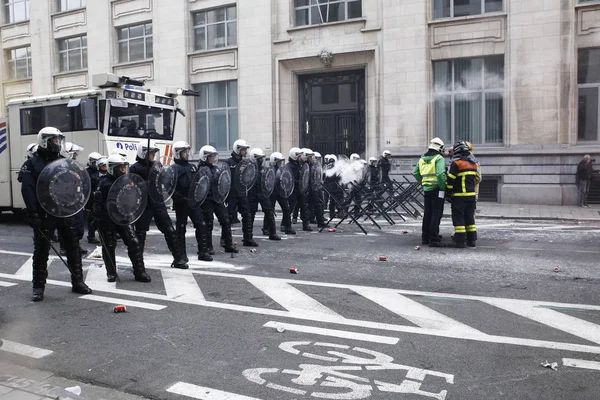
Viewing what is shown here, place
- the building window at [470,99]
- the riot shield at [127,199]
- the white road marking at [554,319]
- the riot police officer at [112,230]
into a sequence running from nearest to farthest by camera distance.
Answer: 1. the white road marking at [554,319]
2. the riot shield at [127,199]
3. the riot police officer at [112,230]
4. the building window at [470,99]

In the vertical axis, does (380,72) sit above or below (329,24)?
below

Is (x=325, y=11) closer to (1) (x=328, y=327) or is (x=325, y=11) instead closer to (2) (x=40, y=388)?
(1) (x=328, y=327)

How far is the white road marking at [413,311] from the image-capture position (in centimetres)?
543

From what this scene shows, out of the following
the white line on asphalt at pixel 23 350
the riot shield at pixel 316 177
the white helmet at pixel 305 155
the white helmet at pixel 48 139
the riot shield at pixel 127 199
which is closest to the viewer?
the white line on asphalt at pixel 23 350

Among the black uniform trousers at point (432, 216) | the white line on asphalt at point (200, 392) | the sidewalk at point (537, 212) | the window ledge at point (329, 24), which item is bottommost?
the sidewalk at point (537, 212)

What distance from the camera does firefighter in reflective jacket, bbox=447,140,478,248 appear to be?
406 inches

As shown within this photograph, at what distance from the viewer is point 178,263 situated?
28.2ft

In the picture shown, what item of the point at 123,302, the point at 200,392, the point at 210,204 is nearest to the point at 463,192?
the point at 210,204

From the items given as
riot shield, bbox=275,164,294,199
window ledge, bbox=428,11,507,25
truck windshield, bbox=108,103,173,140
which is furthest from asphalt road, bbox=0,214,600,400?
window ledge, bbox=428,11,507,25

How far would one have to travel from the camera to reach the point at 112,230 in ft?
25.9

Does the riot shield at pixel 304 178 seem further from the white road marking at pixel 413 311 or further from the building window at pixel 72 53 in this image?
the building window at pixel 72 53

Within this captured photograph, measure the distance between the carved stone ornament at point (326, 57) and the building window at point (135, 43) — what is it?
915 cm

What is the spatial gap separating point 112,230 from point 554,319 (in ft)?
18.4

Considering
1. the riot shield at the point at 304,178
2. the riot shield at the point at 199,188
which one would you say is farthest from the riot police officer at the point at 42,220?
the riot shield at the point at 304,178
